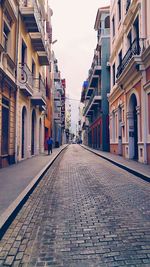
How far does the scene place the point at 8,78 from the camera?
11.5 meters

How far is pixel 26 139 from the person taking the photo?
1631 cm

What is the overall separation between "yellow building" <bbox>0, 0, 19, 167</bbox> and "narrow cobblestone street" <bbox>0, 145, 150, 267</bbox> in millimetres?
5655

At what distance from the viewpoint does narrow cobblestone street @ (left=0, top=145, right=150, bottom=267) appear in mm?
2955

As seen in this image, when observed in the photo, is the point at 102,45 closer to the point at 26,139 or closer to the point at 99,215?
the point at 26,139

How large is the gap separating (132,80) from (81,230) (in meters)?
12.2

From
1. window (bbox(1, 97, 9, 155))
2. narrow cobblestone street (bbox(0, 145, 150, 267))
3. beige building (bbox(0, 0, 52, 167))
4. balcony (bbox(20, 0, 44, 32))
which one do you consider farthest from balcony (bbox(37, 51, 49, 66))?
narrow cobblestone street (bbox(0, 145, 150, 267))

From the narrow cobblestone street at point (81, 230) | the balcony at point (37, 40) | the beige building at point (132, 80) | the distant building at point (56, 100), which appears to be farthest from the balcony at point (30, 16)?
the distant building at point (56, 100)

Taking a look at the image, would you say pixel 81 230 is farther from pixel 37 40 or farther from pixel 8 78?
pixel 37 40

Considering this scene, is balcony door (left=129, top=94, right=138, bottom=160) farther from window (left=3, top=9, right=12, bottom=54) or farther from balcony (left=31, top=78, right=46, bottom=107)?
window (left=3, top=9, right=12, bottom=54)

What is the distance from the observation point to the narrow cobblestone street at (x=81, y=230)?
2.96m

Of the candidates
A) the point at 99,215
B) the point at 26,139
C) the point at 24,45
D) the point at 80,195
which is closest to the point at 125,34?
the point at 24,45

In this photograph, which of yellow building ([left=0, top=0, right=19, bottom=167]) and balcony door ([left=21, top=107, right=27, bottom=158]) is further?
balcony door ([left=21, top=107, right=27, bottom=158])

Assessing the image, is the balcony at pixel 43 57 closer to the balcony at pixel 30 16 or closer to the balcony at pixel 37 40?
the balcony at pixel 37 40

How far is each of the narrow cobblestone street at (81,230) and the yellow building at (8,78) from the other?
5.66m
